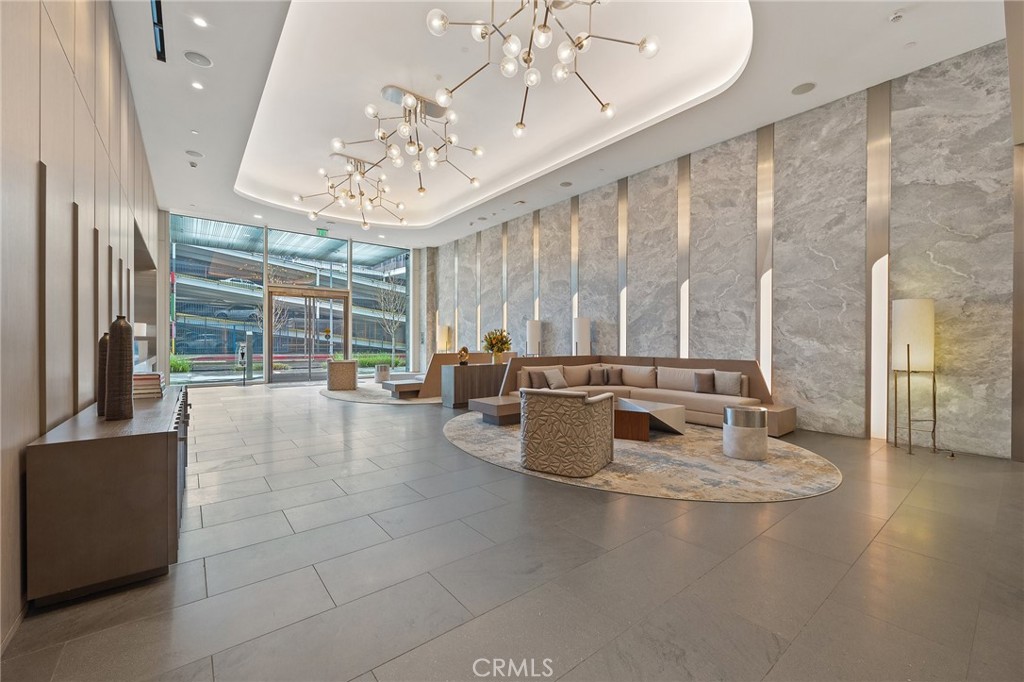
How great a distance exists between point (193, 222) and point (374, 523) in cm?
1180

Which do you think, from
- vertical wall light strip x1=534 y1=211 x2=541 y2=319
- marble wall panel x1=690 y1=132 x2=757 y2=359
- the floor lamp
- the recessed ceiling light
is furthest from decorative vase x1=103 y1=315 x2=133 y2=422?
vertical wall light strip x1=534 y1=211 x2=541 y2=319

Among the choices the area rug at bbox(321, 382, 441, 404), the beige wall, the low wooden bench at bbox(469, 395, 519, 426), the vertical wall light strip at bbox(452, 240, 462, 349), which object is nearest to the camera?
the beige wall

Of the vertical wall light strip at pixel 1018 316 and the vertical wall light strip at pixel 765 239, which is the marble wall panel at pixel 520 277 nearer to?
the vertical wall light strip at pixel 765 239

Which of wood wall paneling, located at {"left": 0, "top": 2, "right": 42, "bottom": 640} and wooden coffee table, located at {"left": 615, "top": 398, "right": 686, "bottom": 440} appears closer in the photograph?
wood wall paneling, located at {"left": 0, "top": 2, "right": 42, "bottom": 640}

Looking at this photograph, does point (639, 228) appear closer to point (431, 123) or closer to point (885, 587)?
point (431, 123)

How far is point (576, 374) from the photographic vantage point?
7.82m

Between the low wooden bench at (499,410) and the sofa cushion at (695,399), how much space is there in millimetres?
2083

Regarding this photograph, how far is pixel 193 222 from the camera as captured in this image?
11.1 meters

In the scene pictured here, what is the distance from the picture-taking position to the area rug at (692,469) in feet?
11.6

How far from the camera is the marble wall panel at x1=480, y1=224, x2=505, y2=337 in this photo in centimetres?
1191

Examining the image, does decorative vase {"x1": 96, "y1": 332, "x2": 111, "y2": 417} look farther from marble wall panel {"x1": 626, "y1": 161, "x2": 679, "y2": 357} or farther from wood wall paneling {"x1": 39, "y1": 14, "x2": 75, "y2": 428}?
marble wall panel {"x1": 626, "y1": 161, "x2": 679, "y2": 357}

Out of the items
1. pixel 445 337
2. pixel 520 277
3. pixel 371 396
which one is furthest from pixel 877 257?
pixel 445 337

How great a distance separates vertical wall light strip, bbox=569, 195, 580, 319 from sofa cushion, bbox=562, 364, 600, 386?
1.87 meters

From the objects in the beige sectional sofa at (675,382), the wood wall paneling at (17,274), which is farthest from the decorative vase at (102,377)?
the beige sectional sofa at (675,382)
